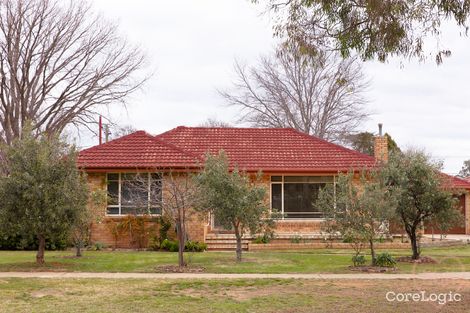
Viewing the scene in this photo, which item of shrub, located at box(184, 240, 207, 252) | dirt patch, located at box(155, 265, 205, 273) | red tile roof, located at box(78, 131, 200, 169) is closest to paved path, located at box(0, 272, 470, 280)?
dirt patch, located at box(155, 265, 205, 273)

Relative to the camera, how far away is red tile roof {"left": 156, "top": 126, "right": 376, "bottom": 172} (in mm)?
25516

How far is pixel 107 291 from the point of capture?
12508 millimetres

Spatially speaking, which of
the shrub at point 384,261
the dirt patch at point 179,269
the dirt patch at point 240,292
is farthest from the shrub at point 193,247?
the dirt patch at point 240,292

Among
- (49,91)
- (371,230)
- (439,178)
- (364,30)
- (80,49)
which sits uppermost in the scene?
(80,49)

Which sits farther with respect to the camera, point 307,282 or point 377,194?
point 377,194

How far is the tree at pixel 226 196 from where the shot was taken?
17547 mm

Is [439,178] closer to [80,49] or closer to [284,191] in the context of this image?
[284,191]

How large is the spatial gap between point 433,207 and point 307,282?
6096mm

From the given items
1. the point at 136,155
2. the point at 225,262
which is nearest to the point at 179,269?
the point at 225,262

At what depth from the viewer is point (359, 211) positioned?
16.3 meters

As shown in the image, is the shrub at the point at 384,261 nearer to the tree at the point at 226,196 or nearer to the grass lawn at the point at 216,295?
the grass lawn at the point at 216,295

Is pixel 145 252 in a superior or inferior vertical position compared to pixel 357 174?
inferior

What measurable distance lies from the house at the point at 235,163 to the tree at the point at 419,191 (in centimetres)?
338

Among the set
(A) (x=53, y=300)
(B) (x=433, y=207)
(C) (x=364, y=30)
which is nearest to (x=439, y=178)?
(B) (x=433, y=207)
